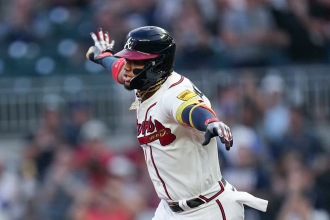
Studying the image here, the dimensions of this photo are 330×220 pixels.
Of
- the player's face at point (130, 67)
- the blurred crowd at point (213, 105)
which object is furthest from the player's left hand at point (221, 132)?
the blurred crowd at point (213, 105)

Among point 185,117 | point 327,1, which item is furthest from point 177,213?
point 327,1

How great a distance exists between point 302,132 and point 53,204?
351 cm

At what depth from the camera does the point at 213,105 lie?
9352 millimetres

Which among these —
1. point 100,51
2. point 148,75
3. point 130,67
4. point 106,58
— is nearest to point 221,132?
point 148,75

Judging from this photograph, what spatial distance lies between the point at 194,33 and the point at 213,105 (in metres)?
1.33

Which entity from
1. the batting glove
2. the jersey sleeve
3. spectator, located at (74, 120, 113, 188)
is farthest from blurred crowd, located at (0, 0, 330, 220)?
the jersey sleeve

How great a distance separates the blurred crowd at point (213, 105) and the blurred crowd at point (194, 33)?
2 centimetres

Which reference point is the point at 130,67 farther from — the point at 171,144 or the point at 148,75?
the point at 171,144

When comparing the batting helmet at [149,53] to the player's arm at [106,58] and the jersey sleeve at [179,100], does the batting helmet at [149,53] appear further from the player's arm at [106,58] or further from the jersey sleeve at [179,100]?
the player's arm at [106,58]

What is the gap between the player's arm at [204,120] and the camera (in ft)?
11.1

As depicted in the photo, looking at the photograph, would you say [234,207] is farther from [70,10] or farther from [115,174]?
[70,10]

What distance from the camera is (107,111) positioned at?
9.77 m

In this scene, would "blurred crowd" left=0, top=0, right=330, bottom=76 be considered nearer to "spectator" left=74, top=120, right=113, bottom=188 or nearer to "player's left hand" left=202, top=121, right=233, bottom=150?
"spectator" left=74, top=120, right=113, bottom=188

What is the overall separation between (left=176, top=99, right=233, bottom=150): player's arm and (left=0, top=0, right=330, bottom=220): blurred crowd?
410 centimetres
